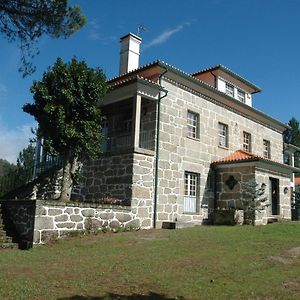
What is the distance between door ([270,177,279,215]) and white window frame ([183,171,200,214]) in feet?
13.3

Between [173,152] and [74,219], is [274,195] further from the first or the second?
[74,219]

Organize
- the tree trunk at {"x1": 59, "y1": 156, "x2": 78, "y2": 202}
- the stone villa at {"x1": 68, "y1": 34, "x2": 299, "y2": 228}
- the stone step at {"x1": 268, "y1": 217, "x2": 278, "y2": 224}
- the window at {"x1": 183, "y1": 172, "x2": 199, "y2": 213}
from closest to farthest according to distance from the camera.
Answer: the tree trunk at {"x1": 59, "y1": 156, "x2": 78, "y2": 202}
the stone villa at {"x1": 68, "y1": 34, "x2": 299, "y2": 228}
the window at {"x1": 183, "y1": 172, "x2": 199, "y2": 213}
the stone step at {"x1": 268, "y1": 217, "x2": 278, "y2": 224}

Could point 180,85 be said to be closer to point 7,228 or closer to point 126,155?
point 126,155

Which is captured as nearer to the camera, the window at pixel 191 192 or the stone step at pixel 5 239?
the stone step at pixel 5 239

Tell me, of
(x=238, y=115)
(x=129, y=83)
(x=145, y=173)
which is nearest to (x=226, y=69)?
(x=238, y=115)

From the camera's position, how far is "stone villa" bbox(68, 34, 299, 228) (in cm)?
1536

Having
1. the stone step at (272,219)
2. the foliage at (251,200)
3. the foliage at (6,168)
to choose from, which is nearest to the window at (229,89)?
the foliage at (251,200)

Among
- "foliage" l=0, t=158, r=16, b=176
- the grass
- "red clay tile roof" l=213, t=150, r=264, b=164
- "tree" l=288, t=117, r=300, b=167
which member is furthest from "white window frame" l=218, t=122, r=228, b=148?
"tree" l=288, t=117, r=300, b=167

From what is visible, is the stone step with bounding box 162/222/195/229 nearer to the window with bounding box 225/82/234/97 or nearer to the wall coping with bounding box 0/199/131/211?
the wall coping with bounding box 0/199/131/211

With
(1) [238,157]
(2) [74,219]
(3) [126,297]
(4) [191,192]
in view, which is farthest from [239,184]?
(3) [126,297]

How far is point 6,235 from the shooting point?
39.0ft

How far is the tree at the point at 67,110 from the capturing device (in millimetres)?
13414

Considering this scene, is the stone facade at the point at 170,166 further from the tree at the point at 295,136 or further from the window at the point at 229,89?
the tree at the point at 295,136

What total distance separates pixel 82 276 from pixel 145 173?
27.0 ft
